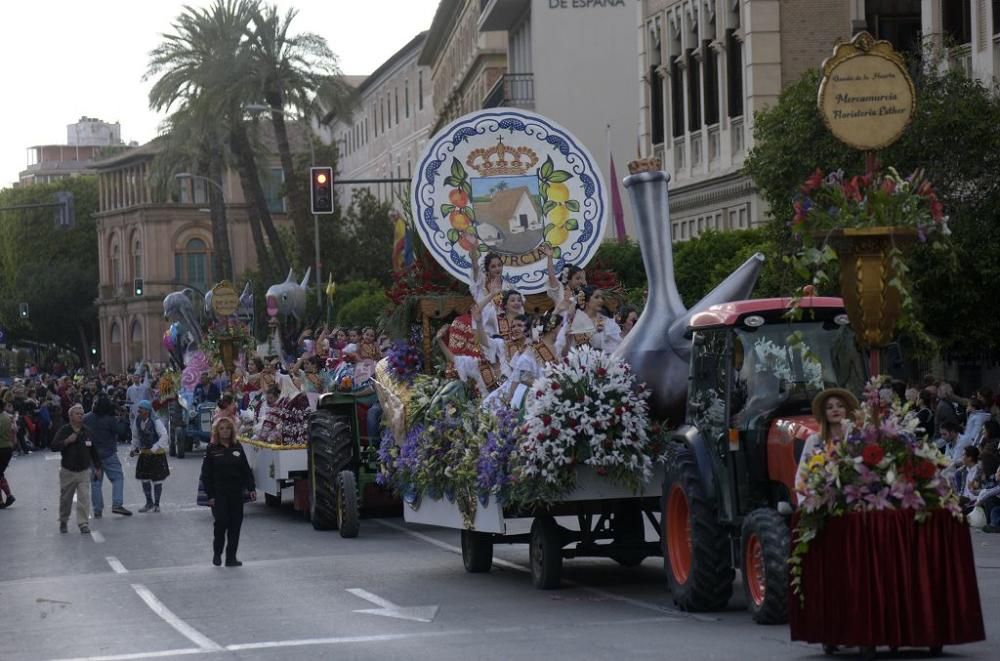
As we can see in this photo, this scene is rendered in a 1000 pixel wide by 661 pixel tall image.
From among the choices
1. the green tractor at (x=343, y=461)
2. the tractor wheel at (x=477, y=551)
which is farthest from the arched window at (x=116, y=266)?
the tractor wheel at (x=477, y=551)

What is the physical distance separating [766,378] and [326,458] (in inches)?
406

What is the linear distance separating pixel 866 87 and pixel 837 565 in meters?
4.32

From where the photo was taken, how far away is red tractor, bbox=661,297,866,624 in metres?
13.6

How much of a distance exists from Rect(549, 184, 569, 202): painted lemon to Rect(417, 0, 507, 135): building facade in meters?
44.8

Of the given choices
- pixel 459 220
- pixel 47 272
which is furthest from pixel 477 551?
pixel 47 272

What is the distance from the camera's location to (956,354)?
1152 inches

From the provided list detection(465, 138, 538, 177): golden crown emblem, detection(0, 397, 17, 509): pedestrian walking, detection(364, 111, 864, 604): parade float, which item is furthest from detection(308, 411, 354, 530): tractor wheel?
detection(0, 397, 17, 509): pedestrian walking

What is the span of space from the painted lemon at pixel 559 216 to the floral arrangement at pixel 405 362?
1940mm

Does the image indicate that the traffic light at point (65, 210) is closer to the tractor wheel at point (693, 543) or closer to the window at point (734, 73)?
the window at point (734, 73)

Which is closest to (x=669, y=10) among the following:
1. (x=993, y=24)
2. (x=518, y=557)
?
(x=993, y=24)

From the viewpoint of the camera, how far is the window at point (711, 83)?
139 ft

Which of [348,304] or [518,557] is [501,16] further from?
[518,557]

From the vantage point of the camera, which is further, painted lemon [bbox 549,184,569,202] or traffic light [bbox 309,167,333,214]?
traffic light [bbox 309,167,333,214]

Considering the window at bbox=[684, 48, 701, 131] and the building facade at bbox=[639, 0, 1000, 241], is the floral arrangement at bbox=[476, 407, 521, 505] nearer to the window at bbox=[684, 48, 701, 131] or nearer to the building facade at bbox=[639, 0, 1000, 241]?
the building facade at bbox=[639, 0, 1000, 241]
